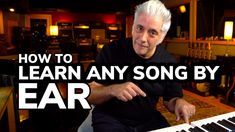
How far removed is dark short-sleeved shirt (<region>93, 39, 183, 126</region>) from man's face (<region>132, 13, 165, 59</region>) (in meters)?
0.09

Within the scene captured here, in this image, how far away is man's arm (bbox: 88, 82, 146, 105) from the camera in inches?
44.6

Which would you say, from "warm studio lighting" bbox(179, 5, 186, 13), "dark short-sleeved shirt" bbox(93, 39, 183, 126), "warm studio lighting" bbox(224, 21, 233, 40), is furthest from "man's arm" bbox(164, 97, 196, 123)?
"warm studio lighting" bbox(179, 5, 186, 13)

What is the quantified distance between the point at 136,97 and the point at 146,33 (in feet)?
1.24

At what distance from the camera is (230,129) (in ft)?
3.34

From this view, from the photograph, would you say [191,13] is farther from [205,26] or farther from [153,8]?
[153,8]

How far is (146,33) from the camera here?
1.38 meters

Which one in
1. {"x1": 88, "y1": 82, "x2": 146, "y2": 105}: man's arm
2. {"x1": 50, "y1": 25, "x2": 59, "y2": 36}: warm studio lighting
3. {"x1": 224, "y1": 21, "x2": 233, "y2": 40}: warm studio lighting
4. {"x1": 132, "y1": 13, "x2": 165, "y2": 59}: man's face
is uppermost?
{"x1": 50, "y1": 25, "x2": 59, "y2": 36}: warm studio lighting

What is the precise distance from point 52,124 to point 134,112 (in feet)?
5.81

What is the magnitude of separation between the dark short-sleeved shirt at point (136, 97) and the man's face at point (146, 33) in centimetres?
9

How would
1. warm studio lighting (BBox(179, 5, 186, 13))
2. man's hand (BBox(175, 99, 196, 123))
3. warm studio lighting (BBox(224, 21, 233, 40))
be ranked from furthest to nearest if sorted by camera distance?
warm studio lighting (BBox(179, 5, 186, 13))
warm studio lighting (BBox(224, 21, 233, 40))
man's hand (BBox(175, 99, 196, 123))

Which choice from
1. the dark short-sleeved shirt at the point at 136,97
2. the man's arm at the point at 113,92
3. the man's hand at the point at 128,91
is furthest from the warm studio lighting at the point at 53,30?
the man's hand at the point at 128,91

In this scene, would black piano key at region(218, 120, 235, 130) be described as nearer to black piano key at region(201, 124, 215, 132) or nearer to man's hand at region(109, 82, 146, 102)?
black piano key at region(201, 124, 215, 132)

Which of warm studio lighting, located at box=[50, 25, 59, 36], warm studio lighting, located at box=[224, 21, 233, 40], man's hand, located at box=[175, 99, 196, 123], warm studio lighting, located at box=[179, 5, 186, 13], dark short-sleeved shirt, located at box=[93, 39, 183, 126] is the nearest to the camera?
man's hand, located at box=[175, 99, 196, 123]

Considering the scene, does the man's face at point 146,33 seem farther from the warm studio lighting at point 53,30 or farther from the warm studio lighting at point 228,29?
the warm studio lighting at point 53,30
